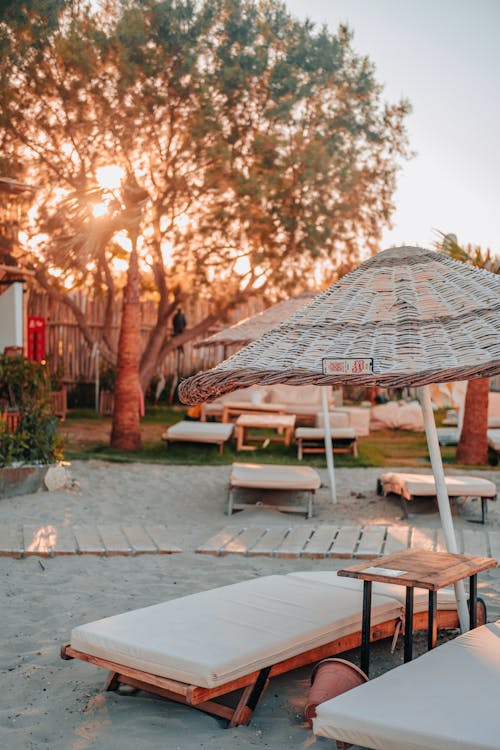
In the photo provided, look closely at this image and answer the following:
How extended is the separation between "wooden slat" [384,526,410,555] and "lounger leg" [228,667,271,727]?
2.85 metres

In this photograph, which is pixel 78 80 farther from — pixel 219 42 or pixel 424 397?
pixel 424 397

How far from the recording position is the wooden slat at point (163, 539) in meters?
6.37

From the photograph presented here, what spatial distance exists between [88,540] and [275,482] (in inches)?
87.1

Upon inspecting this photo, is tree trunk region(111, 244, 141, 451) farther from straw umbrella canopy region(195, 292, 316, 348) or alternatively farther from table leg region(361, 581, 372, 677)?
table leg region(361, 581, 372, 677)

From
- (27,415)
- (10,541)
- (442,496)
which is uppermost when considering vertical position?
(27,415)

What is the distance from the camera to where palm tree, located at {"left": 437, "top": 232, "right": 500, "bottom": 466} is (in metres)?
11.3

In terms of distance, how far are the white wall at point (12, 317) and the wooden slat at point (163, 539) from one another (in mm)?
6822

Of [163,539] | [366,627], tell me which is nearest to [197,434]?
[163,539]

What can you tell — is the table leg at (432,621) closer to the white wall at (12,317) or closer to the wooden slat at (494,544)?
the wooden slat at (494,544)

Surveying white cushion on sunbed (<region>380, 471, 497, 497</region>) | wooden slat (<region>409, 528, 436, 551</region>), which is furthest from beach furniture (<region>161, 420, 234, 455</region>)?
wooden slat (<region>409, 528, 436, 551</region>)

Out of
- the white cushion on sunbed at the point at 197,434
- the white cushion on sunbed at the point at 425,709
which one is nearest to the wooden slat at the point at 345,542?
the white cushion on sunbed at the point at 425,709

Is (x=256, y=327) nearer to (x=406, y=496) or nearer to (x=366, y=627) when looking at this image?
(x=406, y=496)

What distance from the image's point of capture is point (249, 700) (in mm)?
3473

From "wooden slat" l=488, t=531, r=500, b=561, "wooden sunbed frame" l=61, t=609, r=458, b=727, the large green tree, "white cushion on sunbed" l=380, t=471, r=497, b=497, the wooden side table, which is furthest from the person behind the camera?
the large green tree
